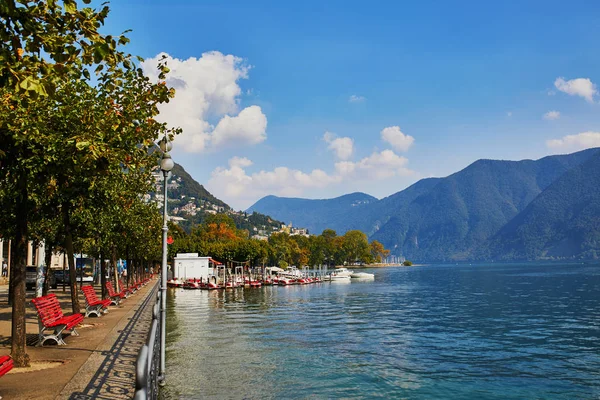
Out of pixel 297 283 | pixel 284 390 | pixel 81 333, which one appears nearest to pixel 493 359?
pixel 284 390

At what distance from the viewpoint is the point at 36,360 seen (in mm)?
13852

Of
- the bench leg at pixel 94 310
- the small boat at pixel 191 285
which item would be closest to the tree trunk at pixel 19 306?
the bench leg at pixel 94 310

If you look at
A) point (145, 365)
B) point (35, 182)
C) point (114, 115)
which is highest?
point (114, 115)

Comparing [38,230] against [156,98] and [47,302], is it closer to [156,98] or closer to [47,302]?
[47,302]

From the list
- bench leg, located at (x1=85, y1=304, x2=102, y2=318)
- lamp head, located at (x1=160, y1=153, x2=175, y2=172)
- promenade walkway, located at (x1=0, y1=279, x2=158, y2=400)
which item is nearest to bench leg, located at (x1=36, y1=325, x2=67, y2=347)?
promenade walkway, located at (x1=0, y1=279, x2=158, y2=400)

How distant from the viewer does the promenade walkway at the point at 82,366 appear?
1072 cm

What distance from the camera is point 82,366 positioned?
42.5 ft

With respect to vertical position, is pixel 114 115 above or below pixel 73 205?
above

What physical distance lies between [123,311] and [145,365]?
23999 mm

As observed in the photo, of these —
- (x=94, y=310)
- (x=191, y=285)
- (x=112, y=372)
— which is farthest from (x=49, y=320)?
(x=191, y=285)

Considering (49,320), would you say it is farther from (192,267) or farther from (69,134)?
(192,267)

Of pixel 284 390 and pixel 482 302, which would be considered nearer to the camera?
pixel 284 390

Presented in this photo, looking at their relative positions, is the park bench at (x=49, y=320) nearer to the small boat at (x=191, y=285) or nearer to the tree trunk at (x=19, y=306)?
the tree trunk at (x=19, y=306)

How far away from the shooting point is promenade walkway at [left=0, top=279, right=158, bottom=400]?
422 inches
